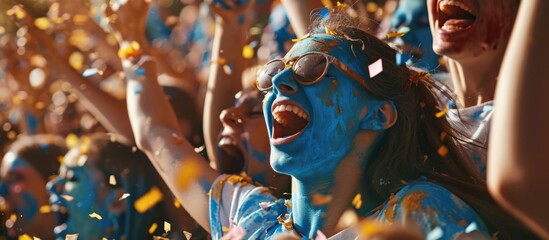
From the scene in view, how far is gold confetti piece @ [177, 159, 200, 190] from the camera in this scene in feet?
11.0

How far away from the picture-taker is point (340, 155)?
109 inches

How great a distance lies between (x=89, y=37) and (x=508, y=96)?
3.94 m

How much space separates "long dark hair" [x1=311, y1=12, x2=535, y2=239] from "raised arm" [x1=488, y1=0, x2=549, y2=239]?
1072 mm

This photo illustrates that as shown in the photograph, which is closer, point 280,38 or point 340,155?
point 340,155

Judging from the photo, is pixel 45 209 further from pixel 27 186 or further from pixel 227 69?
pixel 227 69

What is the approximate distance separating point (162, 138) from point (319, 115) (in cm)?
89

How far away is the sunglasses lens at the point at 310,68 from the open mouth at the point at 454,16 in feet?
2.17

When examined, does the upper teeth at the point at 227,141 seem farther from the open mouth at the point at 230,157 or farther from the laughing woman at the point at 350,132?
the laughing woman at the point at 350,132

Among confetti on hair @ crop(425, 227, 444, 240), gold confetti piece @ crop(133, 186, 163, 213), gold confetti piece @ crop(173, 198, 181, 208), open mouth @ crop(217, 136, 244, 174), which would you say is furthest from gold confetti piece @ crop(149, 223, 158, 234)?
confetti on hair @ crop(425, 227, 444, 240)

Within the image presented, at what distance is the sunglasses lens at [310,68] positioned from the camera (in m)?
2.76

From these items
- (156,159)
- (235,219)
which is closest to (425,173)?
(235,219)

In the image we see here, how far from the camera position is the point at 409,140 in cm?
279

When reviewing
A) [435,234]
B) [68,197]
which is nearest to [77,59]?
[68,197]

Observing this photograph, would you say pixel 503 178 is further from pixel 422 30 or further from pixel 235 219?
pixel 422 30
